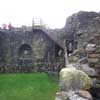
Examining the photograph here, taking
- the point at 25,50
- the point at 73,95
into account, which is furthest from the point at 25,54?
the point at 73,95

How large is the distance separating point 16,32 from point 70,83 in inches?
647

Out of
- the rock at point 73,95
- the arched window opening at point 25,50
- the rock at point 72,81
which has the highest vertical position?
the arched window opening at point 25,50

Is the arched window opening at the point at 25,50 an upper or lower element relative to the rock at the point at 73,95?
upper

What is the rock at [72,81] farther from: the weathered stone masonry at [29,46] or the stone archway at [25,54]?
the stone archway at [25,54]

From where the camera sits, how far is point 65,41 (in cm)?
1791

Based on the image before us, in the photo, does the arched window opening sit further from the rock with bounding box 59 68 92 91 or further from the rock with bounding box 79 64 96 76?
the rock with bounding box 59 68 92 91

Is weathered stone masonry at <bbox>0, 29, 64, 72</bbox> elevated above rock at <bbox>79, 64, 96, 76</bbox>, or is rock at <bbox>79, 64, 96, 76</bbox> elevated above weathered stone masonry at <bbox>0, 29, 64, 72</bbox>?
weathered stone masonry at <bbox>0, 29, 64, 72</bbox>

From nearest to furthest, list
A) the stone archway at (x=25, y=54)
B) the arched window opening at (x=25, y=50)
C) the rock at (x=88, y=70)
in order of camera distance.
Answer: the rock at (x=88, y=70)
the stone archway at (x=25, y=54)
the arched window opening at (x=25, y=50)

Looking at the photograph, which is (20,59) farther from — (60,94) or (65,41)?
(60,94)

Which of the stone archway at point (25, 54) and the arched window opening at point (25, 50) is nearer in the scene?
the stone archway at point (25, 54)

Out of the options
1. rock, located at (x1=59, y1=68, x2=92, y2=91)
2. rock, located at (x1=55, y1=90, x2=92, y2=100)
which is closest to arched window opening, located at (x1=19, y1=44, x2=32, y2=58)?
rock, located at (x1=59, y1=68, x2=92, y2=91)

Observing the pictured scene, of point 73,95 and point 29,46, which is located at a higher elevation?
point 29,46

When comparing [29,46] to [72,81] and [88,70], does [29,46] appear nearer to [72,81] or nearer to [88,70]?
[88,70]

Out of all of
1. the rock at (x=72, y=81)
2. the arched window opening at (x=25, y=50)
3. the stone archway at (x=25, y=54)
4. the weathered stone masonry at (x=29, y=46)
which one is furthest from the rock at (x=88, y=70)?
the arched window opening at (x=25, y=50)
